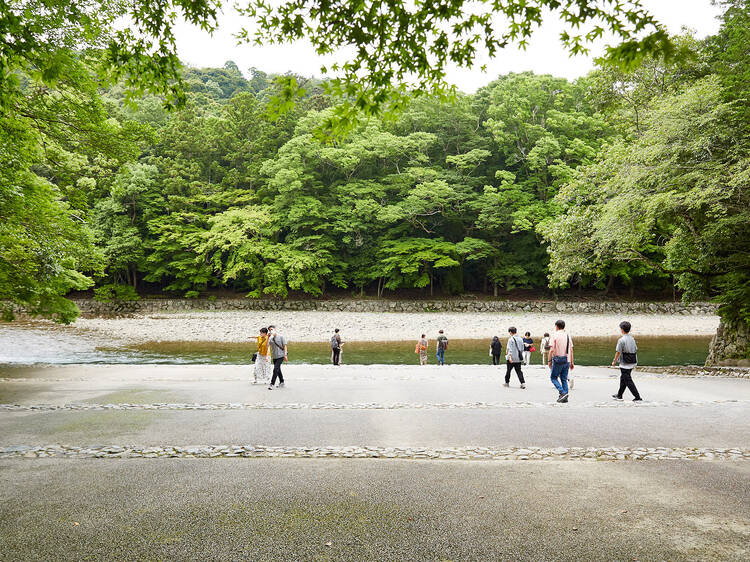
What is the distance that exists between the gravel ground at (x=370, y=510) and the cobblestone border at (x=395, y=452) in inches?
9.0

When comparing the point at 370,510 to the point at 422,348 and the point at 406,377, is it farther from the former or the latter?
the point at 422,348

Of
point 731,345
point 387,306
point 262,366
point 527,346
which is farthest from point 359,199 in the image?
point 731,345

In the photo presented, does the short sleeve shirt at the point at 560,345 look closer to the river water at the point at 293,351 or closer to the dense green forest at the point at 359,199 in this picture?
the river water at the point at 293,351

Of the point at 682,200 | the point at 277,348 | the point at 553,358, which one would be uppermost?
the point at 682,200

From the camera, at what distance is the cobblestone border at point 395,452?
5070 millimetres

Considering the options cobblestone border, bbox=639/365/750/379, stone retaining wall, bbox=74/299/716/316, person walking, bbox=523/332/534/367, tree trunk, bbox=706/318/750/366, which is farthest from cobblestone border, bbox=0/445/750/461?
stone retaining wall, bbox=74/299/716/316

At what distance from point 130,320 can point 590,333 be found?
1109 inches

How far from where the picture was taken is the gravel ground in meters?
3.13

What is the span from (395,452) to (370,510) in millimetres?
1578

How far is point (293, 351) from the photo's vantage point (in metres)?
20.2

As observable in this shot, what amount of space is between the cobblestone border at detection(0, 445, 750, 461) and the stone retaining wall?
27.0m

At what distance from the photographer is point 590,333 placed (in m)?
25.8

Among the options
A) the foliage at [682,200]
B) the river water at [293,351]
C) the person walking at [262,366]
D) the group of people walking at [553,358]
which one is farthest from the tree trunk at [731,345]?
the person walking at [262,366]

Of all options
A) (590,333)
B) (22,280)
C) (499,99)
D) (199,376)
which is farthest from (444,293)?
(22,280)
